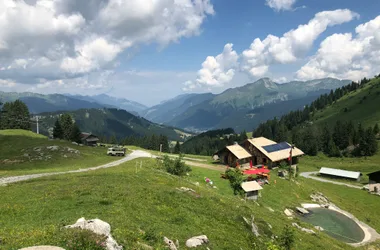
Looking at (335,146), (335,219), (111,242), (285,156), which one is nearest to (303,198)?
(335,219)

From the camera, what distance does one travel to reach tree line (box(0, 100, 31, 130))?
134m

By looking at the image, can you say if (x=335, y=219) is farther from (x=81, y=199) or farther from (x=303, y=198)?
(x=81, y=199)

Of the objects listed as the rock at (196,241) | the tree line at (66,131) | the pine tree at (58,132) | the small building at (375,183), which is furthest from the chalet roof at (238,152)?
the pine tree at (58,132)

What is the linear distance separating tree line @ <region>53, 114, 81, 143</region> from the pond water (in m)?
→ 121

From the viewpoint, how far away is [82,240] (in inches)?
554

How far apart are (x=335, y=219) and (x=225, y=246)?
133ft

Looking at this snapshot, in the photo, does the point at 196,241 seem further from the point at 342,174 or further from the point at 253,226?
the point at 342,174

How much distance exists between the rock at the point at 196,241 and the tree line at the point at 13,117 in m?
139

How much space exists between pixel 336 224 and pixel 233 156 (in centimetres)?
3579

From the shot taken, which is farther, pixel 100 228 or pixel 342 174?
pixel 342 174

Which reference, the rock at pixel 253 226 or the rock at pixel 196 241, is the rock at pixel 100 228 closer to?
the rock at pixel 196 241

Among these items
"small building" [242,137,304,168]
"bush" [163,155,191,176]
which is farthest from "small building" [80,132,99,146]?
"bush" [163,155,191,176]

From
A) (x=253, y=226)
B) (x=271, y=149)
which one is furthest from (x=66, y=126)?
(x=253, y=226)

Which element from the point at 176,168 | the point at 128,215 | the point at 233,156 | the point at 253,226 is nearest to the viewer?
the point at 128,215
